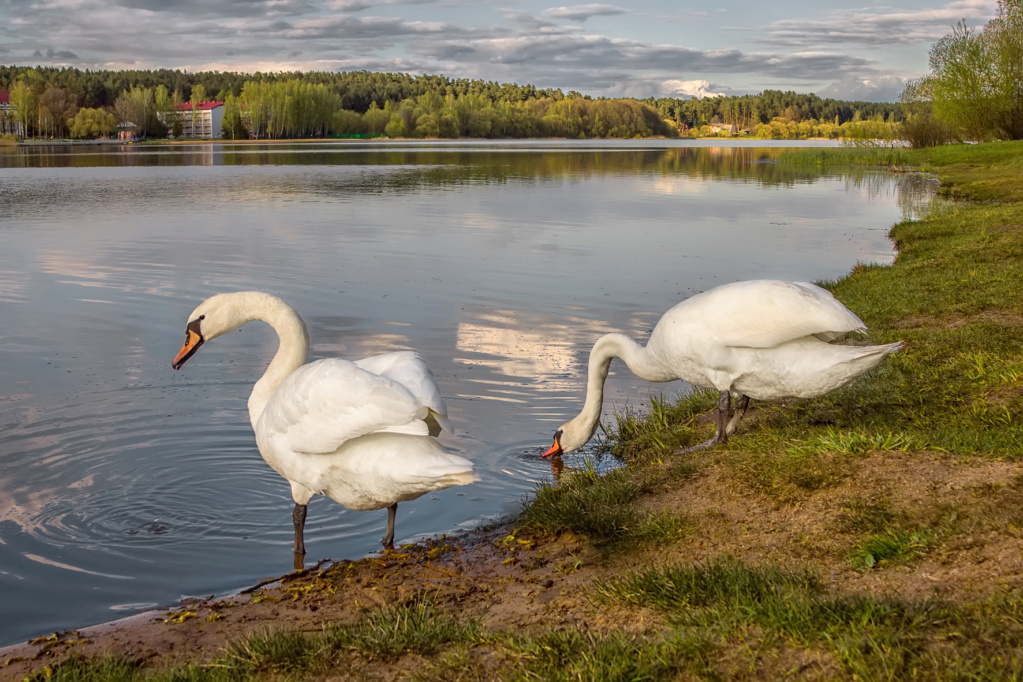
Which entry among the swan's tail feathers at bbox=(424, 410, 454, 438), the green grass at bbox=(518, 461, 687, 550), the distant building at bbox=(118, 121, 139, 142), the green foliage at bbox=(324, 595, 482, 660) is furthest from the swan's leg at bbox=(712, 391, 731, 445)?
the distant building at bbox=(118, 121, 139, 142)

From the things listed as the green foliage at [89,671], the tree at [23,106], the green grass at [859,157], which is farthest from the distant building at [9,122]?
the green foliage at [89,671]

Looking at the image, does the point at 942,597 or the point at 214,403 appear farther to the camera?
the point at 214,403

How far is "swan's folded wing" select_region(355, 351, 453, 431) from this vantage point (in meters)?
5.76

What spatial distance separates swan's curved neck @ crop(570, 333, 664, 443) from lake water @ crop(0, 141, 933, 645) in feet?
2.69

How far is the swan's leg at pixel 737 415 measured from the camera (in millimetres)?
7980

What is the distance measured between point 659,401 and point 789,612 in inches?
243

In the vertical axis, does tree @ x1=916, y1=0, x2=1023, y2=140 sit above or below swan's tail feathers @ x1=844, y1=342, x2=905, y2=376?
above

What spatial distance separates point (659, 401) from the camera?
33.9ft

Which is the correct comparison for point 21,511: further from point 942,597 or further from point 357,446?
point 942,597

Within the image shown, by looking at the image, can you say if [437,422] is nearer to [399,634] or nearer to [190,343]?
[399,634]

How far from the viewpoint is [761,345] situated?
23.0 ft

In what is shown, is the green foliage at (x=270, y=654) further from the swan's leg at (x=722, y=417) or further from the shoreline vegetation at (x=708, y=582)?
the swan's leg at (x=722, y=417)

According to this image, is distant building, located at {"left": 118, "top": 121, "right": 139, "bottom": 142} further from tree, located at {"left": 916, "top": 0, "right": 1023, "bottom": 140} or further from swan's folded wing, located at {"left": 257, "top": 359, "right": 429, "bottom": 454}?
swan's folded wing, located at {"left": 257, "top": 359, "right": 429, "bottom": 454}

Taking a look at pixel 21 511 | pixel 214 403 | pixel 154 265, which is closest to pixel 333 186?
pixel 154 265
